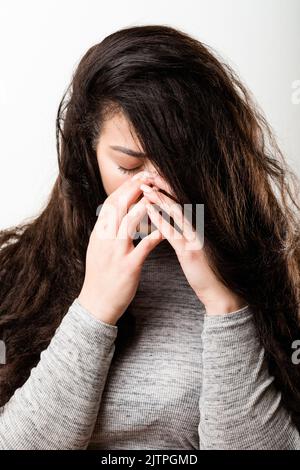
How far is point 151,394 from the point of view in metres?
1.03

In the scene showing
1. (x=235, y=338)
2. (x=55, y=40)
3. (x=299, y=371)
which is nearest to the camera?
(x=235, y=338)

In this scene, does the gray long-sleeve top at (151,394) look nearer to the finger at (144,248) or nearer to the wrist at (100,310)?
the wrist at (100,310)

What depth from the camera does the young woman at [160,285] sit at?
98cm

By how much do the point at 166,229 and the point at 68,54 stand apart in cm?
62

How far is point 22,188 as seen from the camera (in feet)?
4.80

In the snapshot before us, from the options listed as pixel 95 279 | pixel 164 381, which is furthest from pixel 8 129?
pixel 164 381

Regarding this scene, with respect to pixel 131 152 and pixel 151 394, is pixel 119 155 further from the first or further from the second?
pixel 151 394

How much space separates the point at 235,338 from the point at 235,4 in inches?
33.6

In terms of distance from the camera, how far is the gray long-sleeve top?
0.98m

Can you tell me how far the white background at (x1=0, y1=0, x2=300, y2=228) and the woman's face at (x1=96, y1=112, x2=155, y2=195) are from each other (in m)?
0.46

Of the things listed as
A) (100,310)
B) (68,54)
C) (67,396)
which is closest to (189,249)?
(100,310)

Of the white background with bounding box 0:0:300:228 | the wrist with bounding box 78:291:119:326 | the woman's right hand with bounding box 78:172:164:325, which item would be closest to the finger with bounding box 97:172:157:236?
the woman's right hand with bounding box 78:172:164:325

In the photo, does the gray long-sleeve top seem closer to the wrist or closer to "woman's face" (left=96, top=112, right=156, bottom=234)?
the wrist

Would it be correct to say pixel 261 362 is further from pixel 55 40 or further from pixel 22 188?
pixel 55 40
